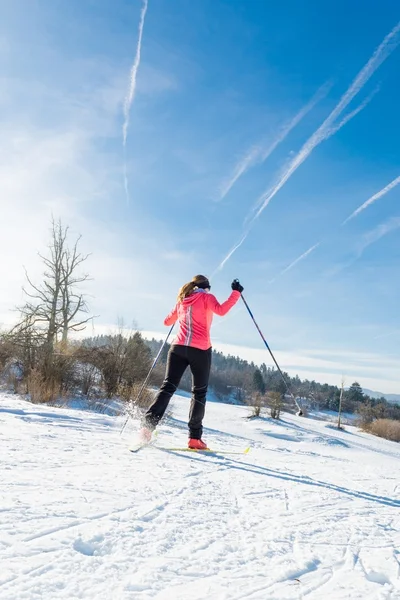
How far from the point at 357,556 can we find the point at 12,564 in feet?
3.84

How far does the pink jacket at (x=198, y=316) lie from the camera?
12.4 ft

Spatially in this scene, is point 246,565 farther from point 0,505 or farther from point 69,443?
point 69,443

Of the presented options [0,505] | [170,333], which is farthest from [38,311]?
[0,505]

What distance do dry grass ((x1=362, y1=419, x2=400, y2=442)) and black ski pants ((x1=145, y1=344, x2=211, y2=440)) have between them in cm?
3951

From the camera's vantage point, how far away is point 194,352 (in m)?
3.76

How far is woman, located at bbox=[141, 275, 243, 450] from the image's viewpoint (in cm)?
372

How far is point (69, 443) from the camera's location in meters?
2.76

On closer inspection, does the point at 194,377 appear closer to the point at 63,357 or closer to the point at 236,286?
the point at 236,286

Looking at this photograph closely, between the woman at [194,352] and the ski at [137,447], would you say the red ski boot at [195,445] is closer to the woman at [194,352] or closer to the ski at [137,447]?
the woman at [194,352]

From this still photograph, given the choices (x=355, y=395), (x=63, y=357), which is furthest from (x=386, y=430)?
(x=355, y=395)

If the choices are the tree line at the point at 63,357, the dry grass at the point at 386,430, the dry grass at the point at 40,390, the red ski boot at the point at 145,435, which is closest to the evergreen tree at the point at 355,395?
the dry grass at the point at 386,430

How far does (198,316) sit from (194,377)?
0.65 m

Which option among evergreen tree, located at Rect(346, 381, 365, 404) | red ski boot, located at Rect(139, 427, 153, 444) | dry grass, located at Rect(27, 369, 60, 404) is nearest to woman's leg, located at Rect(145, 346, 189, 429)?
red ski boot, located at Rect(139, 427, 153, 444)

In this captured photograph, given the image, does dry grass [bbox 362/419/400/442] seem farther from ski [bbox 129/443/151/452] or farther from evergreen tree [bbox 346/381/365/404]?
evergreen tree [bbox 346/381/365/404]
